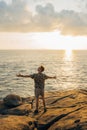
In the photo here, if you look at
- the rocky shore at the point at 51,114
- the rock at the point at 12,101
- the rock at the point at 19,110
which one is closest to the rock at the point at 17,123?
the rocky shore at the point at 51,114

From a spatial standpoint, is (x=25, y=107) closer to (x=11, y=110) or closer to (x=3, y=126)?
(x=11, y=110)

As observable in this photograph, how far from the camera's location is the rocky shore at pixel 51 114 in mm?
13086

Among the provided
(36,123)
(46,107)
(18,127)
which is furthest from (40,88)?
(18,127)

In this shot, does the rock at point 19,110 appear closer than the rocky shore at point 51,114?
No

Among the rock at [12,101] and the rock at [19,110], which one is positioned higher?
the rock at [12,101]

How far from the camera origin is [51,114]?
598 inches

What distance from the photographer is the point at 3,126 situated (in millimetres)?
12828

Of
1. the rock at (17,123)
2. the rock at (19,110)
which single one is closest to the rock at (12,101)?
the rock at (19,110)

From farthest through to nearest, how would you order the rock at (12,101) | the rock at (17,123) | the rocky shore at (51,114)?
1. the rock at (12,101)
2. the rocky shore at (51,114)
3. the rock at (17,123)

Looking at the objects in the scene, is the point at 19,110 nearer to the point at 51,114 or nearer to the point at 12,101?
the point at 12,101

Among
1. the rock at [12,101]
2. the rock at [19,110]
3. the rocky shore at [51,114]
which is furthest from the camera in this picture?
the rock at [12,101]

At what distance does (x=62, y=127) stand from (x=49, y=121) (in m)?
1.57

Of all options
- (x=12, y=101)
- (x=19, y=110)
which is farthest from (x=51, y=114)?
(x=12, y=101)

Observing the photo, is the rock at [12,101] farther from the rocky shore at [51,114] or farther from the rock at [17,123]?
the rock at [17,123]
